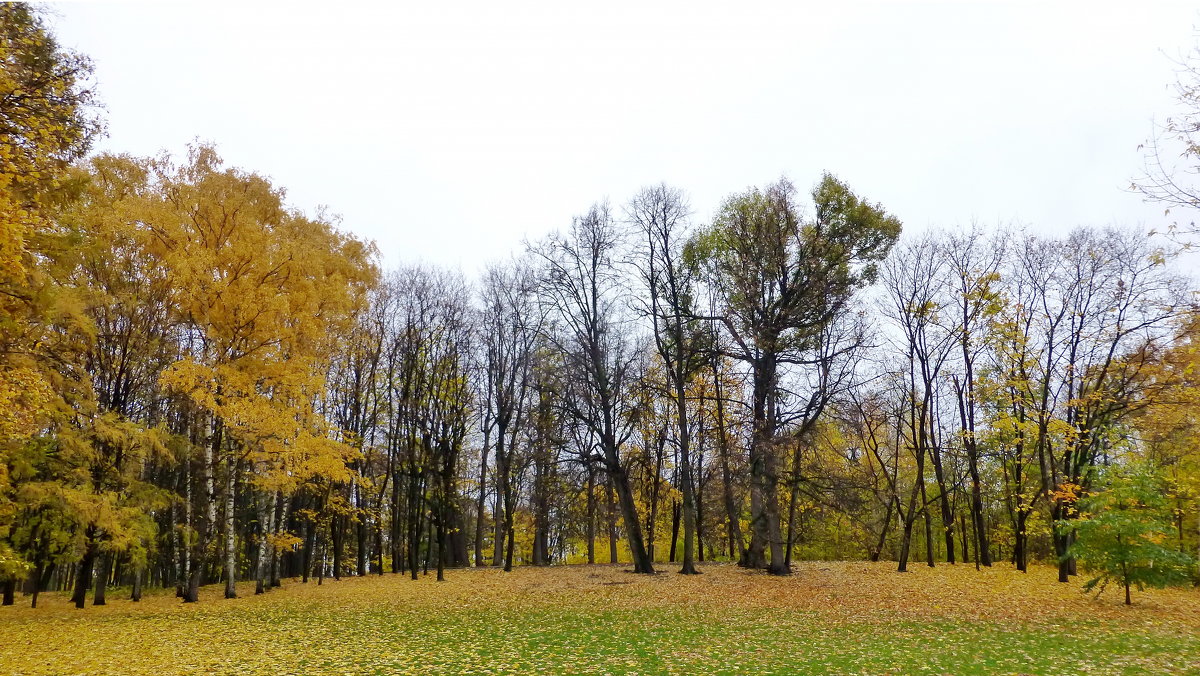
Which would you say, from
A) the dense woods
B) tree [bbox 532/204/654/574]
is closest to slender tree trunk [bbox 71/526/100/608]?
the dense woods

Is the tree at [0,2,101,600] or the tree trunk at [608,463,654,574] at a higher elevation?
the tree at [0,2,101,600]

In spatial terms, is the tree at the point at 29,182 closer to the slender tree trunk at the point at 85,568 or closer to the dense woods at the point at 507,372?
the dense woods at the point at 507,372

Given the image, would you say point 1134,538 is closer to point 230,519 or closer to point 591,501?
point 591,501

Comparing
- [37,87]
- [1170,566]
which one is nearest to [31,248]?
[37,87]

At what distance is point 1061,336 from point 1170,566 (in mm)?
12908

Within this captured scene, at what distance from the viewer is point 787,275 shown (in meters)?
20.0

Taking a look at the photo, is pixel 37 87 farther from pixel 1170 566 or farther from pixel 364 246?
pixel 1170 566

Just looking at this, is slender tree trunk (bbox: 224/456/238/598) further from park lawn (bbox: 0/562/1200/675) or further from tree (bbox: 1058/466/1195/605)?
tree (bbox: 1058/466/1195/605)

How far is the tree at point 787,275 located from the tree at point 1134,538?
7.89 meters

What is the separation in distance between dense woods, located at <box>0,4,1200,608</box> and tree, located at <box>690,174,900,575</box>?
103mm

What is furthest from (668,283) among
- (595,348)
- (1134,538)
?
(1134,538)

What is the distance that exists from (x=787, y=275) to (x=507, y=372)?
1390cm

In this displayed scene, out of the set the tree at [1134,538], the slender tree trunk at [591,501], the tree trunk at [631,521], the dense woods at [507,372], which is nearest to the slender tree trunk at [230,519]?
the dense woods at [507,372]

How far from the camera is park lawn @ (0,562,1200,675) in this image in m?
8.40
